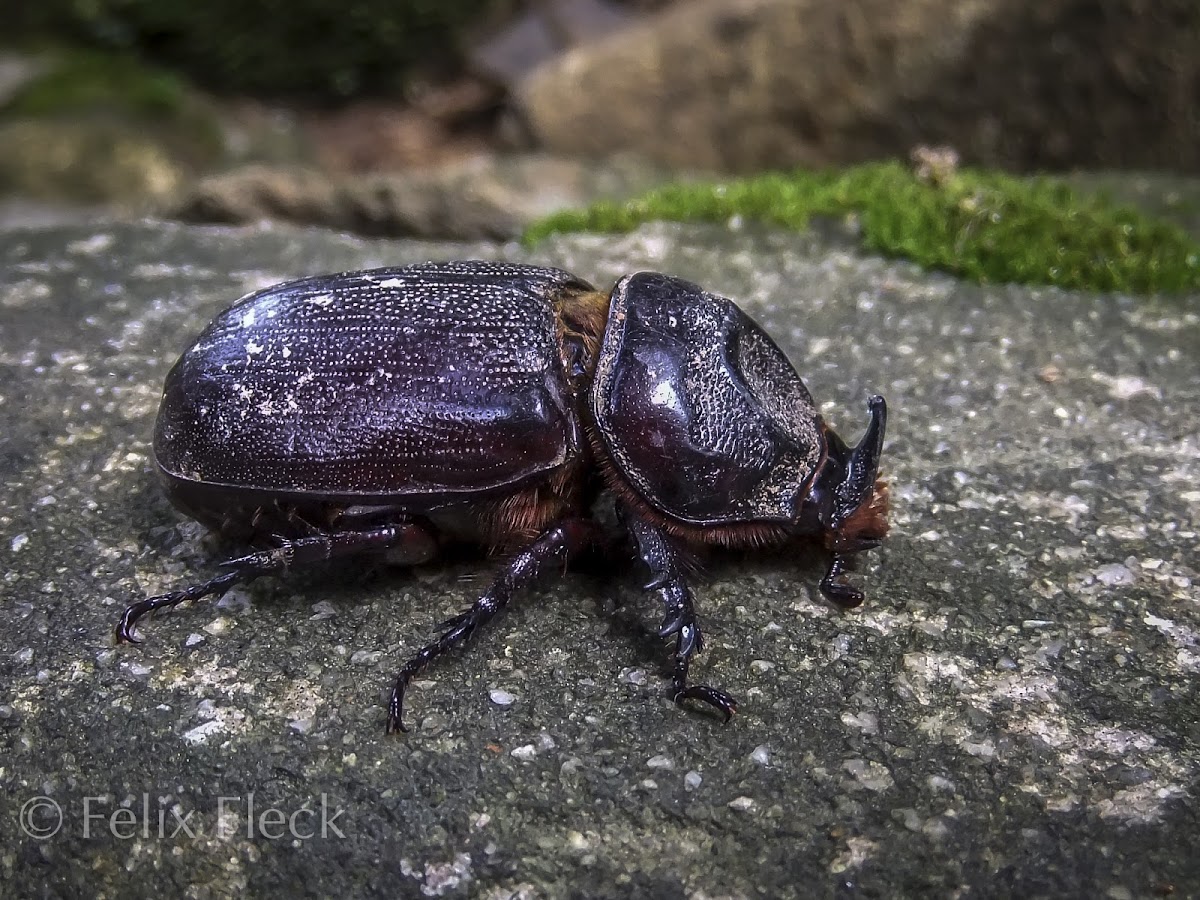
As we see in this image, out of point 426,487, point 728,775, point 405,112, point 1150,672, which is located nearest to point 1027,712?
point 1150,672

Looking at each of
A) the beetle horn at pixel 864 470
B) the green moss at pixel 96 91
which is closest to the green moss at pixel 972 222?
the beetle horn at pixel 864 470

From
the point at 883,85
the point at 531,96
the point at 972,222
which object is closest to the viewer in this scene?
the point at 972,222

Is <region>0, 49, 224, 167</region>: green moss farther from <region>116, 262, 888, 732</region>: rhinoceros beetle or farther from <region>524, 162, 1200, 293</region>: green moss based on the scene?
<region>116, 262, 888, 732</region>: rhinoceros beetle

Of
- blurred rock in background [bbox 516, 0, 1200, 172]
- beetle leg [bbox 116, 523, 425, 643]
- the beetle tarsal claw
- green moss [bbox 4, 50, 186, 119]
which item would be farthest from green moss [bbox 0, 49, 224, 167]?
the beetle tarsal claw

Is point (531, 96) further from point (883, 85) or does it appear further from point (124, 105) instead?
point (124, 105)

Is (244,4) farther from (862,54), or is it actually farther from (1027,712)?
(1027,712)

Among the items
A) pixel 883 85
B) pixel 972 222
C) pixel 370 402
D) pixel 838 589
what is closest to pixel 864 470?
pixel 838 589
